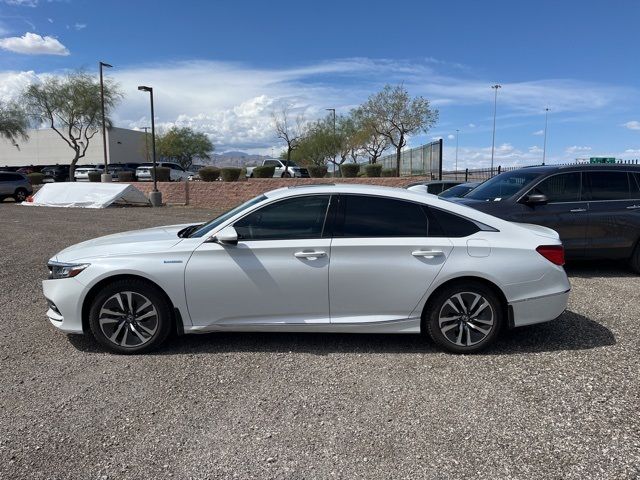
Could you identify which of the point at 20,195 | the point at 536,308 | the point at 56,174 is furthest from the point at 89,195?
the point at 56,174

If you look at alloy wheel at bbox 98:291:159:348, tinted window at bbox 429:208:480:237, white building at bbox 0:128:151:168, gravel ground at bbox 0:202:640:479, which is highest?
white building at bbox 0:128:151:168

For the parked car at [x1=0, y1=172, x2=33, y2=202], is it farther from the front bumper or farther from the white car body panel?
the white car body panel

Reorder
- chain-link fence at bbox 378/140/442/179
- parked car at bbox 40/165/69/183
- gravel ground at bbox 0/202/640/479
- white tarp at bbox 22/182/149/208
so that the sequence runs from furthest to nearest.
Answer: parked car at bbox 40/165/69/183 < white tarp at bbox 22/182/149/208 < chain-link fence at bbox 378/140/442/179 < gravel ground at bbox 0/202/640/479

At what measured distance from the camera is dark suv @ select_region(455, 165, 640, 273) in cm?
767

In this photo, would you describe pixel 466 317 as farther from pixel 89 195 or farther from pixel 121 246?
pixel 89 195

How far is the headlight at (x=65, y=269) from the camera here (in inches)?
178

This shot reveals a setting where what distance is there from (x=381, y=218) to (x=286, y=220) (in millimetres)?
867

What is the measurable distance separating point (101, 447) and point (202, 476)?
29.5 inches

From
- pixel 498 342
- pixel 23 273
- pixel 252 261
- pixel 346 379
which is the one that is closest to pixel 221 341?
pixel 252 261

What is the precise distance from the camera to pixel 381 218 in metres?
4.70

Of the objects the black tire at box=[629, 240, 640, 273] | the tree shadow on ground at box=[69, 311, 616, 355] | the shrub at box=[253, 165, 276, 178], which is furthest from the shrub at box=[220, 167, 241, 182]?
the tree shadow on ground at box=[69, 311, 616, 355]

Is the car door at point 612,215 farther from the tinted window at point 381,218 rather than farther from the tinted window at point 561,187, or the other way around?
the tinted window at point 381,218

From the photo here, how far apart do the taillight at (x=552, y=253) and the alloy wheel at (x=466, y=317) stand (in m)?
0.70

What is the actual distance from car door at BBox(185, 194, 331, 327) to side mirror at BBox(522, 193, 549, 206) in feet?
14.4
